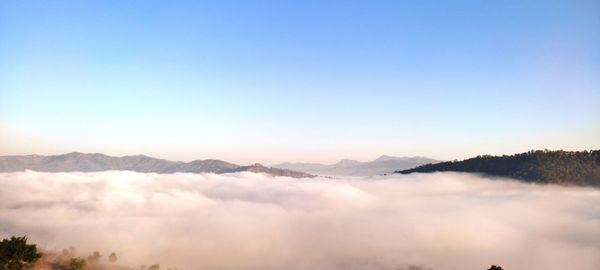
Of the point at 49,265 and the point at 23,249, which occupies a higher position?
the point at 23,249

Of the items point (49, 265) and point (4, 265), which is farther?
point (49, 265)

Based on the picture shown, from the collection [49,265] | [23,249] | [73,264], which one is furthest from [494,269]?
[49,265]

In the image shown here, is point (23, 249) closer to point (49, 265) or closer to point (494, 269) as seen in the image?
point (49, 265)

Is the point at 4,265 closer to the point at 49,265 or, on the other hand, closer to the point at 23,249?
the point at 23,249

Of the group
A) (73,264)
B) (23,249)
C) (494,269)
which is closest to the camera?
(494,269)

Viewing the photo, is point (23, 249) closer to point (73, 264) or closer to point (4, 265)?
point (4, 265)

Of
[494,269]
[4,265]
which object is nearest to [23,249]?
[4,265]

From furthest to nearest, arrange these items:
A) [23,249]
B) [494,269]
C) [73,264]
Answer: [73,264], [23,249], [494,269]

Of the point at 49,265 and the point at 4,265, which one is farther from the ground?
the point at 4,265
